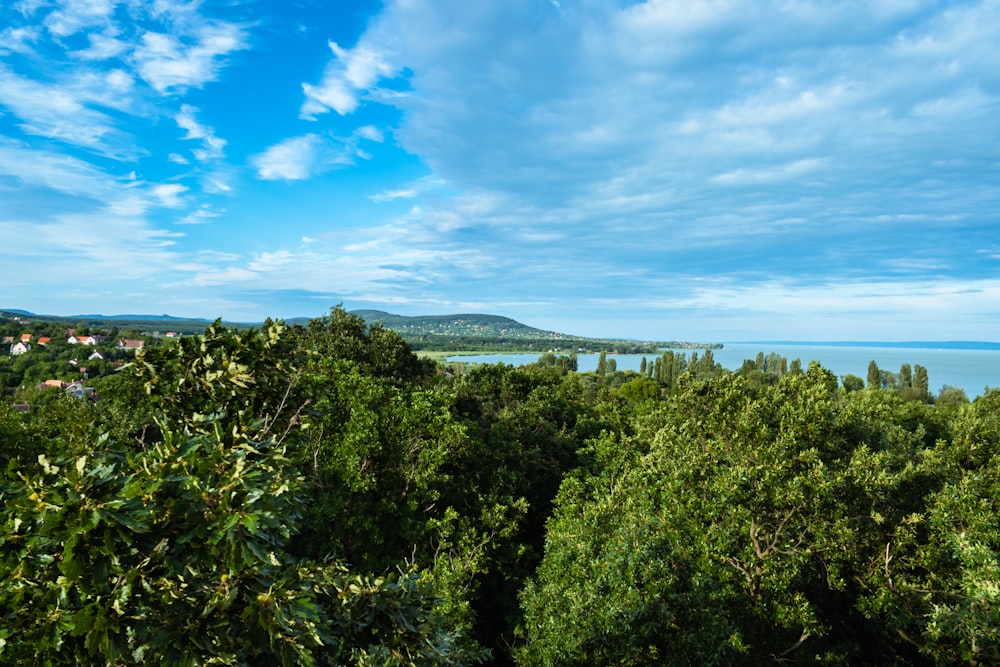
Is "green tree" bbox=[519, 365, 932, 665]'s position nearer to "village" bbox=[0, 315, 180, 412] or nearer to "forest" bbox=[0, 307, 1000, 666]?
"forest" bbox=[0, 307, 1000, 666]

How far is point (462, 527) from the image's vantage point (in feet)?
58.1

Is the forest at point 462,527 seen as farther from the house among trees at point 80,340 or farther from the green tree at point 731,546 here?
the house among trees at point 80,340

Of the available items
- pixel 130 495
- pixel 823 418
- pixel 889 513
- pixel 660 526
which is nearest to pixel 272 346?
pixel 130 495

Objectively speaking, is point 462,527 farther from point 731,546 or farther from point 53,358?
point 53,358

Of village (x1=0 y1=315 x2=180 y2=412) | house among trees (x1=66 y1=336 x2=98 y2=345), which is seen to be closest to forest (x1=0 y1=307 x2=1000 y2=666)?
village (x1=0 y1=315 x2=180 y2=412)

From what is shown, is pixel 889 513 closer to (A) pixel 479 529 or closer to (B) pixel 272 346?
(A) pixel 479 529

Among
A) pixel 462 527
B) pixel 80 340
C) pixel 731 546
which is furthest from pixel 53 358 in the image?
pixel 731 546

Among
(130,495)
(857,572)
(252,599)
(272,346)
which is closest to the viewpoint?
(130,495)

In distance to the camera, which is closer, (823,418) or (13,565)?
(13,565)

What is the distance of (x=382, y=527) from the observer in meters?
17.8

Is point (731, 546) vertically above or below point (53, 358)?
above

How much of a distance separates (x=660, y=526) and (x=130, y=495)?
1168 centimetres

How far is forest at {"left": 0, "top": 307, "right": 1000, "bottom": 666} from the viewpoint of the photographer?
4.12m

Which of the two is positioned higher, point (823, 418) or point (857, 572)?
point (823, 418)
